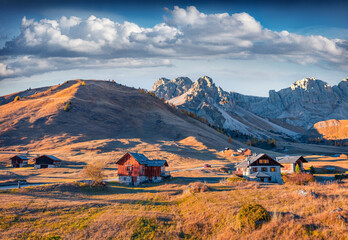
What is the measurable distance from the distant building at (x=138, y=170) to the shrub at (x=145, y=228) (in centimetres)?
3445

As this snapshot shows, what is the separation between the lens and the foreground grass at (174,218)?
2200 cm

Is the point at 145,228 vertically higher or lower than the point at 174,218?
higher

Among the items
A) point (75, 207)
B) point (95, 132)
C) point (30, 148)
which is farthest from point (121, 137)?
point (75, 207)

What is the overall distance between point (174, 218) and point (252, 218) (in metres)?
8.31

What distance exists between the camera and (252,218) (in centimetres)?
2320

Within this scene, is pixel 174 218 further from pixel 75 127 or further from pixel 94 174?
pixel 75 127

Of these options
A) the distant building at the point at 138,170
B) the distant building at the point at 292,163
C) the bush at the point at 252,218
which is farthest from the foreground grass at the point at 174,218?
the distant building at the point at 292,163

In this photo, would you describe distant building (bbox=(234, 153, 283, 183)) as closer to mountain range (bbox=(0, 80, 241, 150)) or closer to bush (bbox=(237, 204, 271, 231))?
bush (bbox=(237, 204, 271, 231))

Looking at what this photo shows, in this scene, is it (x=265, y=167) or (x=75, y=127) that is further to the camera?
(x=75, y=127)

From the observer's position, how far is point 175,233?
24484 mm

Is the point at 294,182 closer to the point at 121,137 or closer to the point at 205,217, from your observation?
the point at 205,217

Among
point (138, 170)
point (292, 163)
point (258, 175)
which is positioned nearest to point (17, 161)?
point (138, 170)

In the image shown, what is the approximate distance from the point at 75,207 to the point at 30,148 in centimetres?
11051

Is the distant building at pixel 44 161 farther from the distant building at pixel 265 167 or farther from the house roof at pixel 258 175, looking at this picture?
the house roof at pixel 258 175
